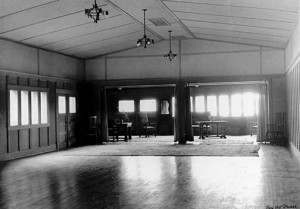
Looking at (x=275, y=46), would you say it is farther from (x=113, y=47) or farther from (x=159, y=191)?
(x=159, y=191)

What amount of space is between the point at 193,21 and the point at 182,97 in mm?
3675

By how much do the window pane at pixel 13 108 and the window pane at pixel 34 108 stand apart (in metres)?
0.72

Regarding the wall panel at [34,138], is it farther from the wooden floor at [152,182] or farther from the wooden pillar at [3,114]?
the wooden floor at [152,182]

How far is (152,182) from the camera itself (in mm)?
6383

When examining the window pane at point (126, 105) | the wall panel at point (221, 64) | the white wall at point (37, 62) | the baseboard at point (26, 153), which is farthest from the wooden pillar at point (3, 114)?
the window pane at point (126, 105)

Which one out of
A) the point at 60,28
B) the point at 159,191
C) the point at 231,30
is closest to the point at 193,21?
the point at 231,30

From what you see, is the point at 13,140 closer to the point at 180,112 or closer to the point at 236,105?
the point at 180,112

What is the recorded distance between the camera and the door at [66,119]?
12250 mm

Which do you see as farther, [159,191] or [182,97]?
[182,97]

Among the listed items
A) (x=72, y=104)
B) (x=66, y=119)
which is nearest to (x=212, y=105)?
(x=72, y=104)

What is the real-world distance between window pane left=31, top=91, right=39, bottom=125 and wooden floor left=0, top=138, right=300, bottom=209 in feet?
5.43

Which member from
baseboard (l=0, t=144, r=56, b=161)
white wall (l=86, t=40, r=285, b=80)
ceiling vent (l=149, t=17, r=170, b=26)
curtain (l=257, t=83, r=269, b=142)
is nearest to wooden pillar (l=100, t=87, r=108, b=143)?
white wall (l=86, t=40, r=285, b=80)

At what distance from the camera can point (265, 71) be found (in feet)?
42.1

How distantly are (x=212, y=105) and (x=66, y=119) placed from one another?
8.03 meters
